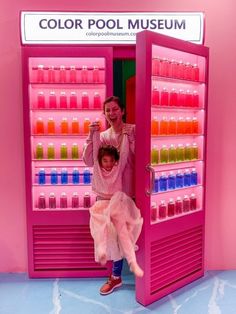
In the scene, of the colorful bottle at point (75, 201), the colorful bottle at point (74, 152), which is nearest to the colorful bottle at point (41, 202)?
the colorful bottle at point (75, 201)

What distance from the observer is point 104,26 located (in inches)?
133

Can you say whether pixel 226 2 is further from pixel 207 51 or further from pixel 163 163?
pixel 163 163

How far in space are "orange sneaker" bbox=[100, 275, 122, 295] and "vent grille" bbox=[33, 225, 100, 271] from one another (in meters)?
0.30

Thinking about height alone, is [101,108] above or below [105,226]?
above

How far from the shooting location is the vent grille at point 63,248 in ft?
11.5

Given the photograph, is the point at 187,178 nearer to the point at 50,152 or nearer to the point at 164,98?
the point at 164,98

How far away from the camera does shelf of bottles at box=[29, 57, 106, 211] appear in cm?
347

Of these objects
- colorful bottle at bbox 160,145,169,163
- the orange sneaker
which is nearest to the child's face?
colorful bottle at bbox 160,145,169,163

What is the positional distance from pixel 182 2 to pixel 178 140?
1.43 metres

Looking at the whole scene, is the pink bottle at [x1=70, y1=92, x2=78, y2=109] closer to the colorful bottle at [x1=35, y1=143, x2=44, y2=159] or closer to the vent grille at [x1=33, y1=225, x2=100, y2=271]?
the colorful bottle at [x1=35, y1=143, x2=44, y2=159]

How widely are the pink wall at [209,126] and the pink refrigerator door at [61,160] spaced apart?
9.1 inches

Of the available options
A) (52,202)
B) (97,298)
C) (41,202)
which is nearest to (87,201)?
(52,202)

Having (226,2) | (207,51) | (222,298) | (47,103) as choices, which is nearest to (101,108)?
(47,103)

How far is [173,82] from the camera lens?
3.34 meters
